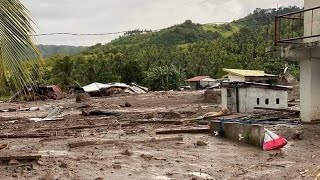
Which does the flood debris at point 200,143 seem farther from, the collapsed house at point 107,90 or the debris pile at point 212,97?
the collapsed house at point 107,90

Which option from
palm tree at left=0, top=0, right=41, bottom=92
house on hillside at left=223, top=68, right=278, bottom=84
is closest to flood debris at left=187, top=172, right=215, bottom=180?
palm tree at left=0, top=0, right=41, bottom=92

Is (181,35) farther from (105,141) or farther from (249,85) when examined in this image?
(105,141)

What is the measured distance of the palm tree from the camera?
540cm

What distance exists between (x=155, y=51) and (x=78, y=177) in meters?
76.0

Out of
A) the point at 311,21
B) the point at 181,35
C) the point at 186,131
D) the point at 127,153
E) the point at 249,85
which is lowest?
the point at 186,131

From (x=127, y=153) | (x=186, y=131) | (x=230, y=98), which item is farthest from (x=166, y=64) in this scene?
(x=127, y=153)

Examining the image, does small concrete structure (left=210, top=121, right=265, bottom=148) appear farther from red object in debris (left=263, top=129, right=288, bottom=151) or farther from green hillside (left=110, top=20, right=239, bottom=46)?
green hillside (left=110, top=20, right=239, bottom=46)

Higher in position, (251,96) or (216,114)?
(251,96)

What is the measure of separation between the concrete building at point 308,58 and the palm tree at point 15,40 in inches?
523

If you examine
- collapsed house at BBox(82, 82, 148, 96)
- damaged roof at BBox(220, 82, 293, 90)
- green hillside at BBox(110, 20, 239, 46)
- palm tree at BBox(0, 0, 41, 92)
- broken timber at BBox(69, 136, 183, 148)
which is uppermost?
green hillside at BBox(110, 20, 239, 46)

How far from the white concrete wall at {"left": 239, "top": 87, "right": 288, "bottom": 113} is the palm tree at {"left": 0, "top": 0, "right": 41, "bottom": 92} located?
62.7ft

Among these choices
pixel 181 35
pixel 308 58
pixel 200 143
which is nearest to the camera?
pixel 200 143

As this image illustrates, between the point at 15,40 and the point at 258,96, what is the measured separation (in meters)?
19.7

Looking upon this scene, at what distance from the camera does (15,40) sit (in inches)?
215
